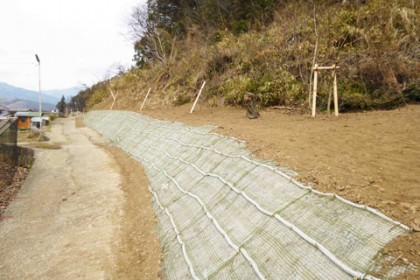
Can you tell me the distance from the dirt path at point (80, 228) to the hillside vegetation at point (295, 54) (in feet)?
21.3

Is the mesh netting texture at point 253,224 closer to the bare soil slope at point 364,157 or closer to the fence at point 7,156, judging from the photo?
the bare soil slope at point 364,157

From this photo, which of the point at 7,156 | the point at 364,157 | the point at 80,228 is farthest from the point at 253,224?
the point at 7,156

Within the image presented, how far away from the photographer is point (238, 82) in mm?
12633

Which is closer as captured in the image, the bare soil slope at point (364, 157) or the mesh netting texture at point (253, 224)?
the mesh netting texture at point (253, 224)

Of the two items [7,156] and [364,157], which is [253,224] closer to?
[364,157]

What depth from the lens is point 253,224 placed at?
3.54 meters

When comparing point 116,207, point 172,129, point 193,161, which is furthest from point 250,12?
point 116,207

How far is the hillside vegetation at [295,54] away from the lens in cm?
930

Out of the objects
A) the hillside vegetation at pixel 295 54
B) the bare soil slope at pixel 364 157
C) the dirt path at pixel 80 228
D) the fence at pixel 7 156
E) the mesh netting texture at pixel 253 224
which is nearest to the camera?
the mesh netting texture at pixel 253 224

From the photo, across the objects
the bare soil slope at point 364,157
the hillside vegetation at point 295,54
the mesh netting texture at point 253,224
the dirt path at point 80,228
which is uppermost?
the hillside vegetation at point 295,54

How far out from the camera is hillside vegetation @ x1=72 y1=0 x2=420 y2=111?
930 cm

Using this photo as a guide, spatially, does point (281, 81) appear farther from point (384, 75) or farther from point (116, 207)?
point (116, 207)

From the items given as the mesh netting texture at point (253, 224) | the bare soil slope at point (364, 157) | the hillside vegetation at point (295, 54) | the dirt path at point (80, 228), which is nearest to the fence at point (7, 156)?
the dirt path at point (80, 228)

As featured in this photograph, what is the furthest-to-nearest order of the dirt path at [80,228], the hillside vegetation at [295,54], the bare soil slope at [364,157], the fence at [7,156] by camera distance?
1. the hillside vegetation at [295,54]
2. the fence at [7,156]
3. the dirt path at [80,228]
4. the bare soil slope at [364,157]
